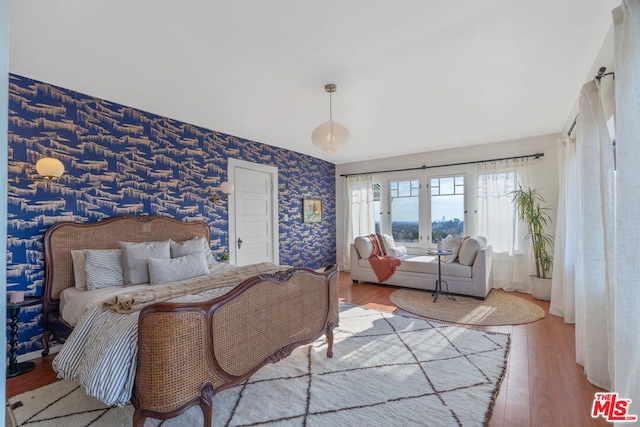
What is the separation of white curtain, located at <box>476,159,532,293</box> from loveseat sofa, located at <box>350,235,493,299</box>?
0.36 metres

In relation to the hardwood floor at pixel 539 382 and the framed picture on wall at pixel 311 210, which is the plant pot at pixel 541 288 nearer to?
the hardwood floor at pixel 539 382

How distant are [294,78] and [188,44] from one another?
901mm

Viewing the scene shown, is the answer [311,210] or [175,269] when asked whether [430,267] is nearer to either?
[311,210]

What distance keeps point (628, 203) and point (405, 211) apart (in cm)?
460

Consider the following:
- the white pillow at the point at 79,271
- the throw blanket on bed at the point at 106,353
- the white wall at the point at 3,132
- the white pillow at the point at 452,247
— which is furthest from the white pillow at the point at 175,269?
the white pillow at the point at 452,247

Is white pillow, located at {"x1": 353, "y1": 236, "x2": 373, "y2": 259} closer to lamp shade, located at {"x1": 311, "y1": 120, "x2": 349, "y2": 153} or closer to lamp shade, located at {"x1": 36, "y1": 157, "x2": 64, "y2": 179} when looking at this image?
lamp shade, located at {"x1": 311, "y1": 120, "x2": 349, "y2": 153}

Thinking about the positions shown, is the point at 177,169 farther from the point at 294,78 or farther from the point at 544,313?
the point at 544,313

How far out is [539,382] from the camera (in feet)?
7.14

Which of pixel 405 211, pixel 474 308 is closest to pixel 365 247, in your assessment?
pixel 405 211

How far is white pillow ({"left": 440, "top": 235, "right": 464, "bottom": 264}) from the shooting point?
182 inches

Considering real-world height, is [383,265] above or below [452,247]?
below

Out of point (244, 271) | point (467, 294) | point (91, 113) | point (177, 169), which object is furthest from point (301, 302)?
point (467, 294)

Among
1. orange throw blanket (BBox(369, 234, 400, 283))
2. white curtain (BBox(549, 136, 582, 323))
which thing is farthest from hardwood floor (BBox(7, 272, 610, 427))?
orange throw blanket (BBox(369, 234, 400, 283))

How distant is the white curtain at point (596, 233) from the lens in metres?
1.99
